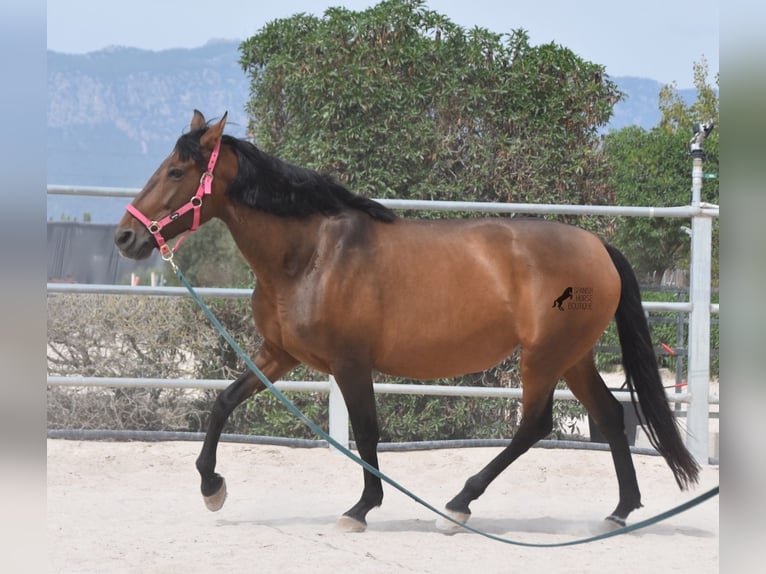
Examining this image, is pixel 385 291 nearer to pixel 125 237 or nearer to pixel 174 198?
pixel 174 198

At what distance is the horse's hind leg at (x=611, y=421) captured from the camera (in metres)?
3.90

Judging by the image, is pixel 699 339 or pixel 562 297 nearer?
pixel 562 297

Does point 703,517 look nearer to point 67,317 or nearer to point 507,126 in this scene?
point 507,126

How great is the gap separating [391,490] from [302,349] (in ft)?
4.15

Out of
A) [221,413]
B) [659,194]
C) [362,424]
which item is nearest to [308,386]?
[221,413]

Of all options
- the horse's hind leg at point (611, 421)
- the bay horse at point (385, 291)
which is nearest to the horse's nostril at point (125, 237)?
the bay horse at point (385, 291)

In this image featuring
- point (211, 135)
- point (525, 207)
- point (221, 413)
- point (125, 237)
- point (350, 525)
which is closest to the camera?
point (125, 237)

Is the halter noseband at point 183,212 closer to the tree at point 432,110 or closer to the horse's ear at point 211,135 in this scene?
the horse's ear at point 211,135

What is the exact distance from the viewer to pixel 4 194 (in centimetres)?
130

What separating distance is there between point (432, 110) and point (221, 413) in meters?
3.47

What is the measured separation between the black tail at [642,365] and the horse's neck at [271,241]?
131 centimetres

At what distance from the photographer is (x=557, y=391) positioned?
16.8ft

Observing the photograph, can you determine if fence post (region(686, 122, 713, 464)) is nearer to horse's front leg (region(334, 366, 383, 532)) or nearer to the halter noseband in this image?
horse's front leg (region(334, 366, 383, 532))

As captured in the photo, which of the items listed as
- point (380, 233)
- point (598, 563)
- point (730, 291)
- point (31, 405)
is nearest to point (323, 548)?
point (598, 563)
